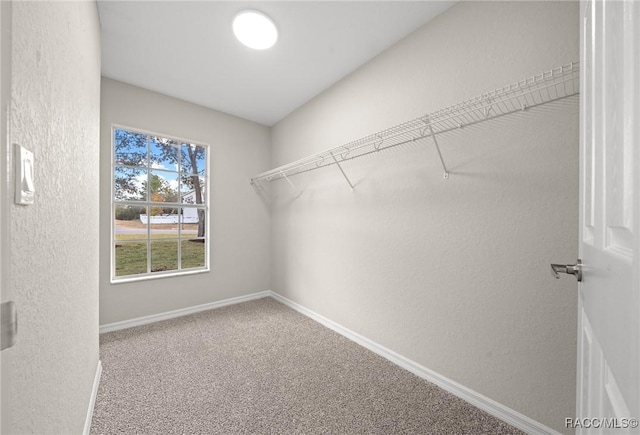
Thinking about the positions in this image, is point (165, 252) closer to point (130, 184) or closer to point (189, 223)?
point (189, 223)

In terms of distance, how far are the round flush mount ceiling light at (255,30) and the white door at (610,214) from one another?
72.7 inches

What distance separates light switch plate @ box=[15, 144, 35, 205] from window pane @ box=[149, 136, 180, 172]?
258 cm

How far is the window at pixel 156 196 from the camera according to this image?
8.84 ft

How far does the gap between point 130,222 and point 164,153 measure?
926mm

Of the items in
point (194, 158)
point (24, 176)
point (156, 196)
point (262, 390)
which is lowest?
point (262, 390)

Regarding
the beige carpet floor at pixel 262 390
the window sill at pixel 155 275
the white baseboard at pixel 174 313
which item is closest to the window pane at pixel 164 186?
the window sill at pixel 155 275

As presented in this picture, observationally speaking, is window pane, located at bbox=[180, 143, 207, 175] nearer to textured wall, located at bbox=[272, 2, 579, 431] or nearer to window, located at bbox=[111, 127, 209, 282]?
window, located at bbox=[111, 127, 209, 282]

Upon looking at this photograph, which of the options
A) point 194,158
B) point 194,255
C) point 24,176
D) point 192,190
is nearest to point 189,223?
point 192,190

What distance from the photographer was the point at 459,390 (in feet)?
5.21

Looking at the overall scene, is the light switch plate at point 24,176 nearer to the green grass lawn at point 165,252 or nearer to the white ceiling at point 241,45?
the white ceiling at point 241,45

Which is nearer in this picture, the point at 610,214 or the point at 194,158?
A: the point at 610,214

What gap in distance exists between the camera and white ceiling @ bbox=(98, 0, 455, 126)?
1735mm

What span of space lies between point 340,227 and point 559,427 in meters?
1.89

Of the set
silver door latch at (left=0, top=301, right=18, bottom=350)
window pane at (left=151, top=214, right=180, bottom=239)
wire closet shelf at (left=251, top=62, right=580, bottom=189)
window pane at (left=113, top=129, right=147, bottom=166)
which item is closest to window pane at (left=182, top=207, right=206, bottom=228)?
window pane at (left=151, top=214, right=180, bottom=239)
